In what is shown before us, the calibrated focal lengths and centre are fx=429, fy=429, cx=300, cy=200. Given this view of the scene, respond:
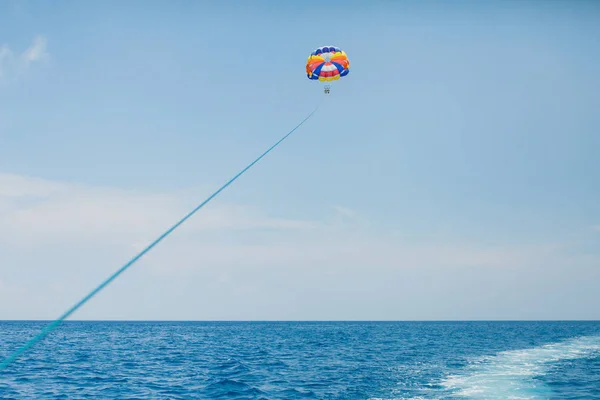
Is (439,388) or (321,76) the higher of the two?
(321,76)

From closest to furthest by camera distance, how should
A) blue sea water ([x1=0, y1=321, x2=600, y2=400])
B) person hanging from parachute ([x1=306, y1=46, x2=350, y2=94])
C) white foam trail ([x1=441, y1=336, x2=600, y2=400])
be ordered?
1. white foam trail ([x1=441, y1=336, x2=600, y2=400])
2. blue sea water ([x1=0, y1=321, x2=600, y2=400])
3. person hanging from parachute ([x1=306, y1=46, x2=350, y2=94])

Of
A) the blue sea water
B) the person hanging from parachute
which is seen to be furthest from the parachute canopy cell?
the blue sea water

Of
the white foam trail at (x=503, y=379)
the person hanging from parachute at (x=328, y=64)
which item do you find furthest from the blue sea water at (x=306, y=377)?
the person hanging from parachute at (x=328, y=64)

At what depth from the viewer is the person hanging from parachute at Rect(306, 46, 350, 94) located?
2538 cm

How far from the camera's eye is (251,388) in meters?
18.9

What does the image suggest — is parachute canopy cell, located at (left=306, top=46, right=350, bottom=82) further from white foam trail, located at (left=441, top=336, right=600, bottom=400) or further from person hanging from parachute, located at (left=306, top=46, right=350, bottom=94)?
white foam trail, located at (left=441, top=336, right=600, bottom=400)

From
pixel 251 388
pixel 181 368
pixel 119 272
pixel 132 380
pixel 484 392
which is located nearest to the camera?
pixel 119 272

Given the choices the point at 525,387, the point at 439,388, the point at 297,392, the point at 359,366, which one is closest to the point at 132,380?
the point at 297,392

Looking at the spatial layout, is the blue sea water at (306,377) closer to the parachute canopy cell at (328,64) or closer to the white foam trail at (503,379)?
the white foam trail at (503,379)

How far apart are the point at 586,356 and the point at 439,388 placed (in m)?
19.2

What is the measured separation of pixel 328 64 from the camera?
83.9 feet

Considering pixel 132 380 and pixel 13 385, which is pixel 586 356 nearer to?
pixel 132 380

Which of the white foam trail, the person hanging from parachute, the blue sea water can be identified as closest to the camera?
the white foam trail

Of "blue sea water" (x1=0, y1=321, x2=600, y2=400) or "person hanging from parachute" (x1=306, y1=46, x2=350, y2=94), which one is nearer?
"blue sea water" (x1=0, y1=321, x2=600, y2=400)
